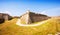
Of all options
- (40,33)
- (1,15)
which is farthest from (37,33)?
(1,15)

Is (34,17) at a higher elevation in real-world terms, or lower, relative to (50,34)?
higher

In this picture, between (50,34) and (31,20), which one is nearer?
(50,34)

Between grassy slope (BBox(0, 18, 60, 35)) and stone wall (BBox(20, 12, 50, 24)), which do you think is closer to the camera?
grassy slope (BBox(0, 18, 60, 35))

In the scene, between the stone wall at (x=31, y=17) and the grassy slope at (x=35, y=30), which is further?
the stone wall at (x=31, y=17)

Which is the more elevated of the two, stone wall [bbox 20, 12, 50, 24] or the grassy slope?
stone wall [bbox 20, 12, 50, 24]

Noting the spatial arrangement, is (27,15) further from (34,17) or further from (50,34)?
(50,34)

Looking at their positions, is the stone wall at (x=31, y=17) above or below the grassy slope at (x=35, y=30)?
above

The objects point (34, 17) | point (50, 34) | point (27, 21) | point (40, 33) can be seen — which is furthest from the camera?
point (34, 17)

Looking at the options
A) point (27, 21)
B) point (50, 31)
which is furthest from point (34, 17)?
point (50, 31)

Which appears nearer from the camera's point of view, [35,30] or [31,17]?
[35,30]

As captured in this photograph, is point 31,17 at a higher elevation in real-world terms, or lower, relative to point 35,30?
higher

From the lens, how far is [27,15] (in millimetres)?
33500

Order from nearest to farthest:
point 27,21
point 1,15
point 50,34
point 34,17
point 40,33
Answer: point 50,34, point 40,33, point 27,21, point 34,17, point 1,15

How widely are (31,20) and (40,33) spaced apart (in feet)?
43.4
